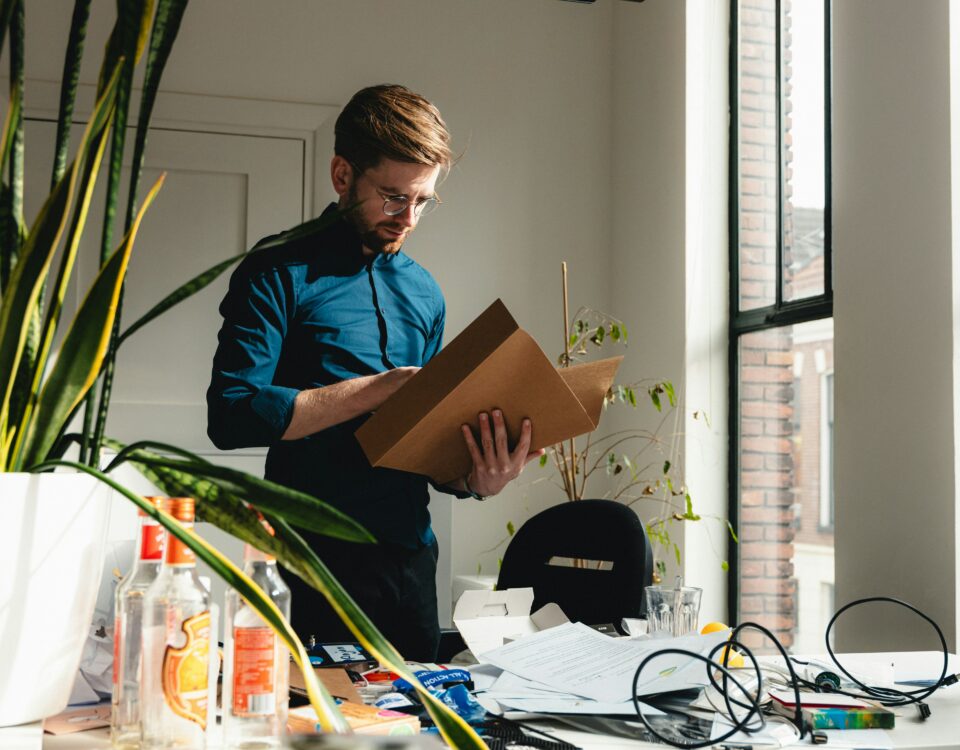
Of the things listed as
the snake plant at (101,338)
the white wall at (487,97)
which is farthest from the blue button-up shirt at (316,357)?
the white wall at (487,97)

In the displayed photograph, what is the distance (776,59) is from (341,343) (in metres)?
→ 2.41

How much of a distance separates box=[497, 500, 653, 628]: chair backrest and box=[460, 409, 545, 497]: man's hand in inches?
14.7

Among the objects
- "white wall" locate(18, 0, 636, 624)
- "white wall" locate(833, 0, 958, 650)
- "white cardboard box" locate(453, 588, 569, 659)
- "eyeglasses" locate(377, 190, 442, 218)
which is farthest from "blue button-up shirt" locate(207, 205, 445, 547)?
"white wall" locate(18, 0, 636, 624)

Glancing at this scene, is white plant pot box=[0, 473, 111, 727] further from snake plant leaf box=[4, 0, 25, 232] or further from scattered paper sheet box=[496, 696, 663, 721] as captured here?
scattered paper sheet box=[496, 696, 663, 721]

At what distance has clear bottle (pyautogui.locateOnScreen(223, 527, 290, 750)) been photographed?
890 millimetres

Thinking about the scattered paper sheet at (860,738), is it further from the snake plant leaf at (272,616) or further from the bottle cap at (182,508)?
the bottle cap at (182,508)

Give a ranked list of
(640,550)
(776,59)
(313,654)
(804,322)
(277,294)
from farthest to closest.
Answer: (776,59) < (804,322) < (640,550) < (277,294) < (313,654)

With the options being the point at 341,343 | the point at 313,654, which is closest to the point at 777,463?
the point at 341,343

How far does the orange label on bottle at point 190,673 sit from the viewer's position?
87 cm

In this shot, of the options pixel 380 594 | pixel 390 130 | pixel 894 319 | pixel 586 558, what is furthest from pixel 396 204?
pixel 894 319

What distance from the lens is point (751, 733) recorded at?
1094 millimetres

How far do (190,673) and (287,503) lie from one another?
225mm

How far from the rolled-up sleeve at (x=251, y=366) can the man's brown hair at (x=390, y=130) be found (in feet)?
0.91

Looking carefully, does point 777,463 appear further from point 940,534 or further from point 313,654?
point 313,654
